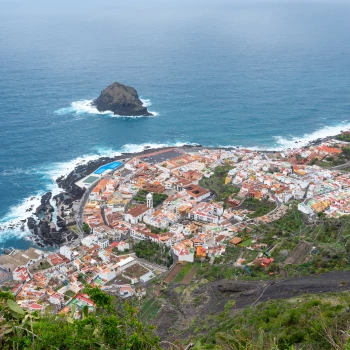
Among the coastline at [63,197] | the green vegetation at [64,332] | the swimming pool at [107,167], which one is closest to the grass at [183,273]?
the coastline at [63,197]

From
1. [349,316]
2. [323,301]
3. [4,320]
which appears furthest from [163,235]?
[4,320]

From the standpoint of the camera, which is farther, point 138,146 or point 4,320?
point 138,146

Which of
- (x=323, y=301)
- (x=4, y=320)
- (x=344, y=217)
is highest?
(x=4, y=320)

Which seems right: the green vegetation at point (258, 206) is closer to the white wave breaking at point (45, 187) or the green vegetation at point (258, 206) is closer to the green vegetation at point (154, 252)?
the green vegetation at point (154, 252)

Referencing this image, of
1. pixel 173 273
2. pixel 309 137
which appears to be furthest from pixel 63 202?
pixel 309 137

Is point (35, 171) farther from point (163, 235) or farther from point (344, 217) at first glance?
point (344, 217)

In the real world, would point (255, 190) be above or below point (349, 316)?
below
